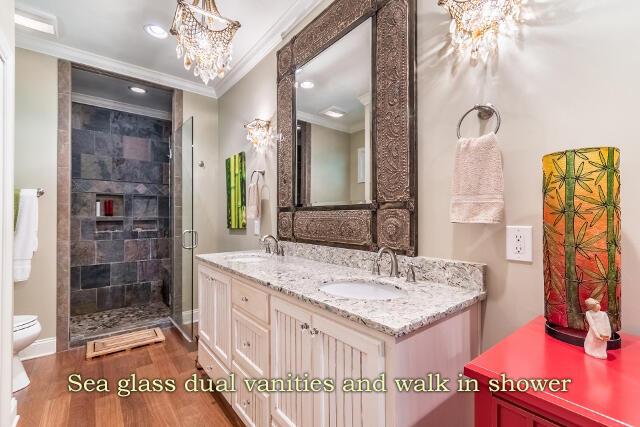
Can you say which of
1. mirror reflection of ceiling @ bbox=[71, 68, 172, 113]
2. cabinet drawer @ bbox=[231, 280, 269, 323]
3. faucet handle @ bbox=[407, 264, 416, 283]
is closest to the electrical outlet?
faucet handle @ bbox=[407, 264, 416, 283]

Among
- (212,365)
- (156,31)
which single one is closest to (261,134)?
(156,31)

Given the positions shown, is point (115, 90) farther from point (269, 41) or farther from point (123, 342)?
point (123, 342)

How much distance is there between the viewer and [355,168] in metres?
1.71

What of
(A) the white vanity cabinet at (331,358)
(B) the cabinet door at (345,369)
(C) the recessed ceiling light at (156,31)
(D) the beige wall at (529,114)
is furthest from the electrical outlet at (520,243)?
(C) the recessed ceiling light at (156,31)

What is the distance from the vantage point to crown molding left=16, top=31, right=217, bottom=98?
247 cm

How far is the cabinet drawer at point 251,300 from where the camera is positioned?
4.50 ft

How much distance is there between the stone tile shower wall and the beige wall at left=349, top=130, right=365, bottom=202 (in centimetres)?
284

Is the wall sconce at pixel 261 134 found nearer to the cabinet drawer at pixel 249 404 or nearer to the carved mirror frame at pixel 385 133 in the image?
the carved mirror frame at pixel 385 133

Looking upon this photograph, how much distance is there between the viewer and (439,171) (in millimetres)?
1324

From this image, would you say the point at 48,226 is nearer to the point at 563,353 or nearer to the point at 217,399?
the point at 217,399

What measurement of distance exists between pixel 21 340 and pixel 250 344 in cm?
175

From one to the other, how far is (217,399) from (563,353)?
1.93m

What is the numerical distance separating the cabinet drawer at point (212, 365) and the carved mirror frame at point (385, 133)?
38.0 inches

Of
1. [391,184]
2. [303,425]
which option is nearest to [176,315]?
[303,425]
